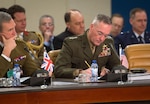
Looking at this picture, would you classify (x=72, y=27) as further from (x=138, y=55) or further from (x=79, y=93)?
(x=79, y=93)

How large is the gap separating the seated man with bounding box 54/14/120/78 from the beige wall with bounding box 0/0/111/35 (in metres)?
3.52

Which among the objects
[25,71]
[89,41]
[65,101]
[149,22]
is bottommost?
[65,101]

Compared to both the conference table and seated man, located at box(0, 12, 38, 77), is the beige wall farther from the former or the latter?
the conference table

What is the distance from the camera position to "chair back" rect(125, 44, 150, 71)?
16.3ft

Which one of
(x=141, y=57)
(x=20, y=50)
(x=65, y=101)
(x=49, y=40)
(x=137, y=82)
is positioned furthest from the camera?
(x=49, y=40)

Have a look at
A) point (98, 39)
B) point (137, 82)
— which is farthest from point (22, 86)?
point (98, 39)

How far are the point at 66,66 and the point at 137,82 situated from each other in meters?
0.96

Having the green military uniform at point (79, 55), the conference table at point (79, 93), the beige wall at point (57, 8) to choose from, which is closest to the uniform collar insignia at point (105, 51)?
the green military uniform at point (79, 55)

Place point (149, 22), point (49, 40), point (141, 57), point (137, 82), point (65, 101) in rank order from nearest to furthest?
point (65, 101)
point (137, 82)
point (141, 57)
point (49, 40)
point (149, 22)

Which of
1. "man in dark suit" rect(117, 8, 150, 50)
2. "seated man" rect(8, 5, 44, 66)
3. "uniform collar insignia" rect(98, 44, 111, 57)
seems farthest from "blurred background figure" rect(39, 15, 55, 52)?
"uniform collar insignia" rect(98, 44, 111, 57)

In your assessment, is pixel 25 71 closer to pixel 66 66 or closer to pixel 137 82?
pixel 66 66

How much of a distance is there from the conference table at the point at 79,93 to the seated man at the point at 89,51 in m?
0.79

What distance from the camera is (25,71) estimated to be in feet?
13.7

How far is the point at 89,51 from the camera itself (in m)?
4.17
